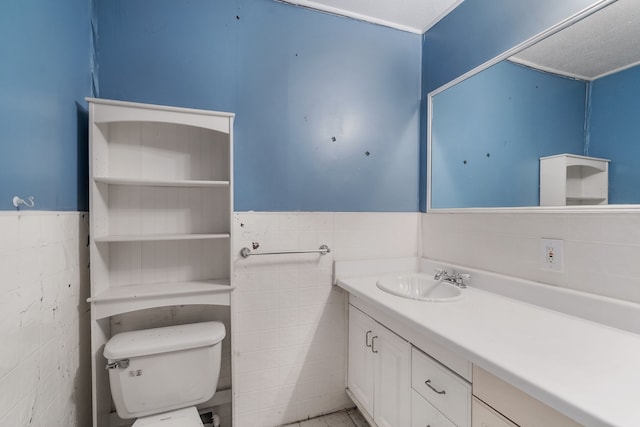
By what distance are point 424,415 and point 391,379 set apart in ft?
0.73

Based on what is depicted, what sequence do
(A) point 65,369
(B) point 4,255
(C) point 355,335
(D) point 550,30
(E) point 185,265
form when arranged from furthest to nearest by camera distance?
(C) point 355,335
(E) point 185,265
(D) point 550,30
(A) point 65,369
(B) point 4,255

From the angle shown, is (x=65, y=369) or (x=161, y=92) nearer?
(x=65, y=369)

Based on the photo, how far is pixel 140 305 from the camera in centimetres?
123

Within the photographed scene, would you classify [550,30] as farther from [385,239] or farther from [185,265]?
[185,265]

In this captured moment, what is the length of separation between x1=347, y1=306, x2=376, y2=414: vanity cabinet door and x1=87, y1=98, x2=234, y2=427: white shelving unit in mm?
725

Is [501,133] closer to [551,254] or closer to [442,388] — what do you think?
[551,254]

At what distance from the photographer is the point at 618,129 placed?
960 mm

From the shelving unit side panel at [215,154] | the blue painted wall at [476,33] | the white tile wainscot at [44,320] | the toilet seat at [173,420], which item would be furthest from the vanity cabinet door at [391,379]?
the white tile wainscot at [44,320]

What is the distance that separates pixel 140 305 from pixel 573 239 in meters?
1.86

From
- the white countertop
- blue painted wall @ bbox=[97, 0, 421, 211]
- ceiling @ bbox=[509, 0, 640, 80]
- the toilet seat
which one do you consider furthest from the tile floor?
ceiling @ bbox=[509, 0, 640, 80]

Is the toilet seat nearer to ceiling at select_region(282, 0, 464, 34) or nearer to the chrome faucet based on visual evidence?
the chrome faucet

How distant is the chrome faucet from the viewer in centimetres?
147

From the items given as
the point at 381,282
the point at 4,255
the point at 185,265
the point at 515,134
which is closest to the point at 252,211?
the point at 185,265

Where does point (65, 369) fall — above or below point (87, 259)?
below
